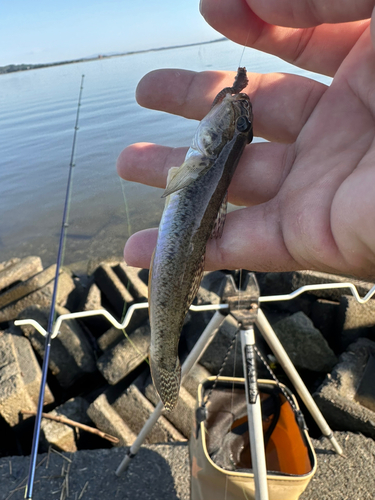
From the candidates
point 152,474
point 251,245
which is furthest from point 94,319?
point 251,245

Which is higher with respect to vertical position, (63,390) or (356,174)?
(356,174)

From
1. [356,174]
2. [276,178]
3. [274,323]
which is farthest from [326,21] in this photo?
[274,323]

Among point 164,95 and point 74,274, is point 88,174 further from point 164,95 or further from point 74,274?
point 164,95

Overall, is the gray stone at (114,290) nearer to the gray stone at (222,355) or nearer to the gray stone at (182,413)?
the gray stone at (222,355)

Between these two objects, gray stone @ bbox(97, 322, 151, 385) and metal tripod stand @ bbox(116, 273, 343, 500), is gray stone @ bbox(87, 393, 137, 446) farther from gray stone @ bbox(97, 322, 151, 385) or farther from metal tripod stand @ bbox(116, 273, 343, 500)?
metal tripod stand @ bbox(116, 273, 343, 500)

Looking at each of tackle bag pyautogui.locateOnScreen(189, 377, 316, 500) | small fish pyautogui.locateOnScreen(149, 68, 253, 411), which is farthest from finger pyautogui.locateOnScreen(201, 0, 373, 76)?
tackle bag pyautogui.locateOnScreen(189, 377, 316, 500)

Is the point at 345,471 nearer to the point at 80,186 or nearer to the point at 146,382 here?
the point at 146,382

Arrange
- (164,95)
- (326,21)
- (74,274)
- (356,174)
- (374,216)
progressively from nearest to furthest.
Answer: (374,216) → (356,174) → (326,21) → (164,95) → (74,274)

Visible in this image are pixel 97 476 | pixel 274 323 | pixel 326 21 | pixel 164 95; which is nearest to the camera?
pixel 326 21
